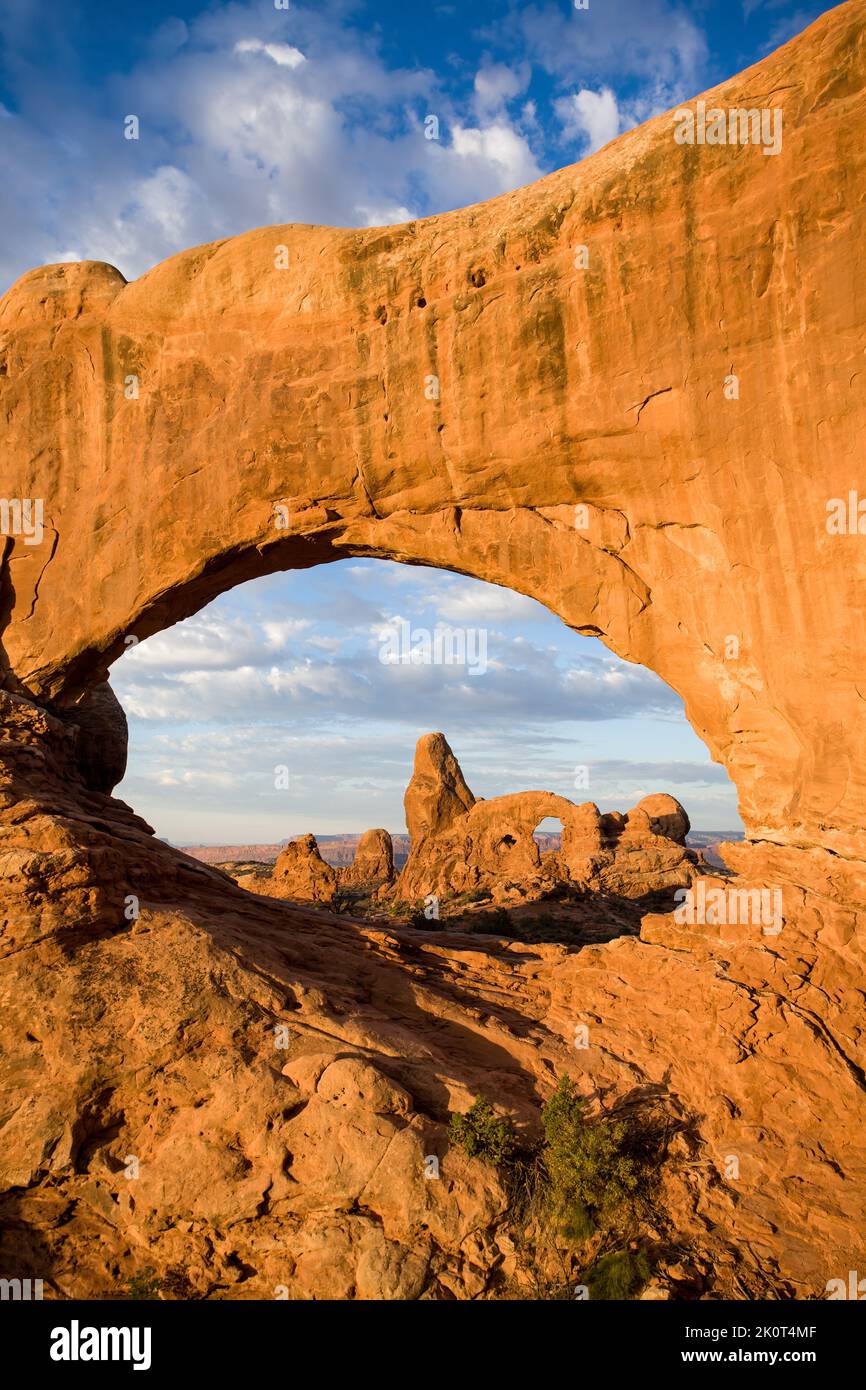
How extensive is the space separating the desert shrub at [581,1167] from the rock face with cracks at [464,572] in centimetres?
48

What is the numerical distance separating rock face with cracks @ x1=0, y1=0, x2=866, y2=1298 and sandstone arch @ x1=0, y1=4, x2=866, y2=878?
6 centimetres

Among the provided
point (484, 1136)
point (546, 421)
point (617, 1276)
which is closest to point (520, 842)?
point (546, 421)

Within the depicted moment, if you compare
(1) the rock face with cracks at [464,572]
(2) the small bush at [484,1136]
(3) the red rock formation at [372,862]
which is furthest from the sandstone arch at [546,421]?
(3) the red rock formation at [372,862]

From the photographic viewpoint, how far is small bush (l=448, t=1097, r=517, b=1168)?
880 cm

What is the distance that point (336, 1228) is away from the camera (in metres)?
8.03

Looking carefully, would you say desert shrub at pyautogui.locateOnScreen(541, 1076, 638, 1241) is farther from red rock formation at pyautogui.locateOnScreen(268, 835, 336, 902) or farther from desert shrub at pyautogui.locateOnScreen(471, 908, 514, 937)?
red rock formation at pyautogui.locateOnScreen(268, 835, 336, 902)

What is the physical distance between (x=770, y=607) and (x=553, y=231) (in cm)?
700

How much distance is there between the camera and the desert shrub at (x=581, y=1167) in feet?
28.2

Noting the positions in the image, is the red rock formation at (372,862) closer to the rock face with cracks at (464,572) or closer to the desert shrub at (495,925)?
the desert shrub at (495,925)

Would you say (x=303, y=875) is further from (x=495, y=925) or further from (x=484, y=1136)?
(x=484, y=1136)

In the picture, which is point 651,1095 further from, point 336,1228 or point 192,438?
point 192,438

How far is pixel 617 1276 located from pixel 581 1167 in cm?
106

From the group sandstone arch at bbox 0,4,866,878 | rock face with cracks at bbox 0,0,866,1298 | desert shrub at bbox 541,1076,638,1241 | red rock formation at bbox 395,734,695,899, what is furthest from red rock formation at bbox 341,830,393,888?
desert shrub at bbox 541,1076,638,1241

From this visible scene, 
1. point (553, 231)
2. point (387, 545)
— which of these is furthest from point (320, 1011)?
point (553, 231)
